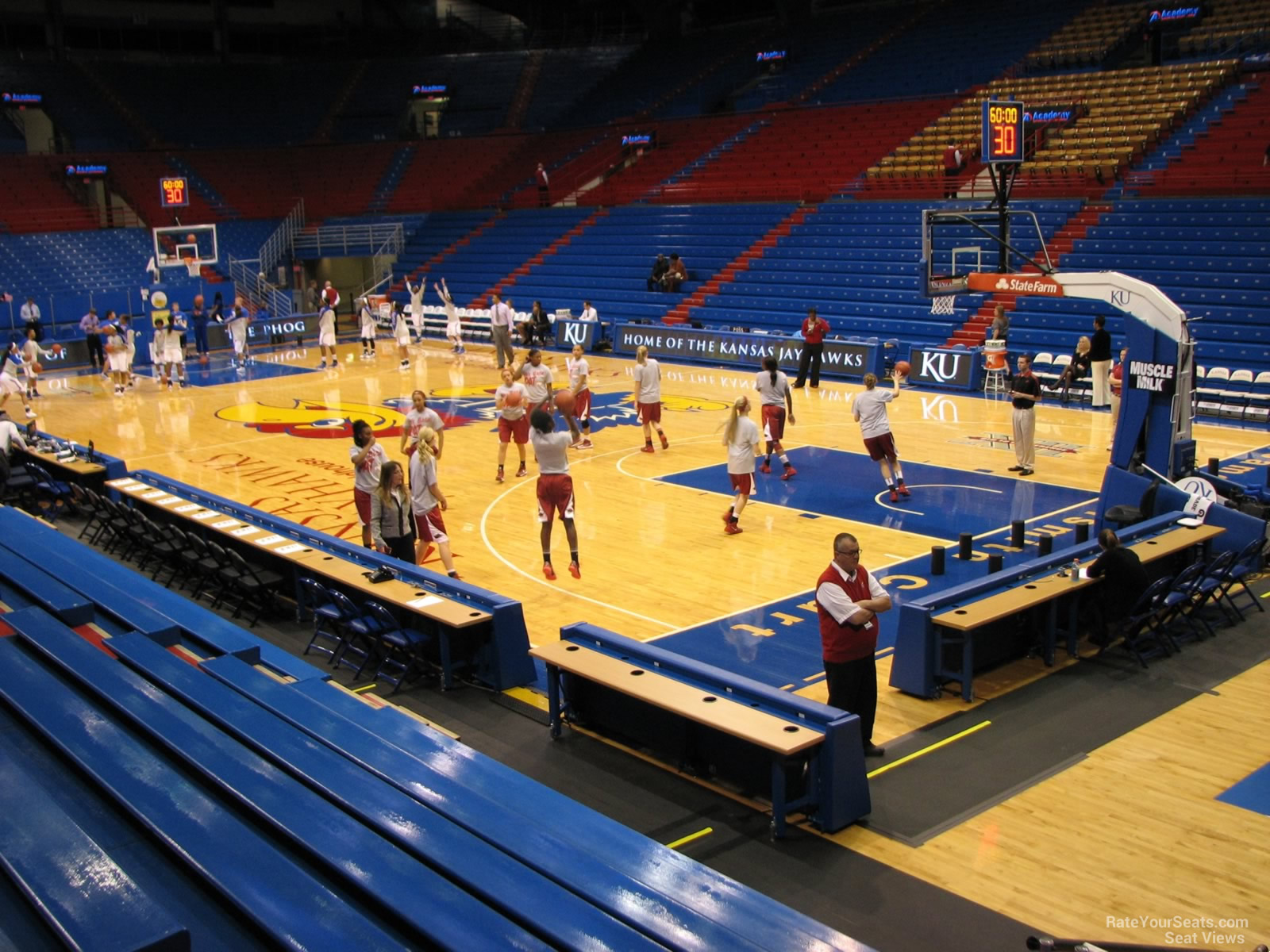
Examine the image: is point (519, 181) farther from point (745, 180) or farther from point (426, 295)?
point (745, 180)

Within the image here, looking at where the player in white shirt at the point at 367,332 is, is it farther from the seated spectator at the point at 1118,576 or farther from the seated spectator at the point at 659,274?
the seated spectator at the point at 1118,576

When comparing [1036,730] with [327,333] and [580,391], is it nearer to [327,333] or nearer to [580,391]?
[580,391]

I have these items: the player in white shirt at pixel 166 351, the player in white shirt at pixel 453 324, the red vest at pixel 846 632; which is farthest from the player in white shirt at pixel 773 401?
the player in white shirt at pixel 453 324

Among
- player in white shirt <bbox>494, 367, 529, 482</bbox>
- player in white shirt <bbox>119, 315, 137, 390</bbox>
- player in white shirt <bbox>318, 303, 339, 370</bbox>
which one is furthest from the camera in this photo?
player in white shirt <bbox>318, 303, 339, 370</bbox>

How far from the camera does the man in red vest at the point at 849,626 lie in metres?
8.20

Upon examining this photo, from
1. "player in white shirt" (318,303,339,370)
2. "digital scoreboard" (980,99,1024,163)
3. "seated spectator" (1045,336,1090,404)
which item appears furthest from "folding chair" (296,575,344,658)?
"player in white shirt" (318,303,339,370)

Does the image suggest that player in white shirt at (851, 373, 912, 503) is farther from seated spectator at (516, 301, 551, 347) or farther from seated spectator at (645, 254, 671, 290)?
seated spectator at (645, 254, 671, 290)

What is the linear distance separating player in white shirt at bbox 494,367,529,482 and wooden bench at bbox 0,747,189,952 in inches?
470

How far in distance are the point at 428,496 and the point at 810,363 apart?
49.1ft

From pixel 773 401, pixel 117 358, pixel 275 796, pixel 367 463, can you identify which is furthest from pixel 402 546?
pixel 117 358

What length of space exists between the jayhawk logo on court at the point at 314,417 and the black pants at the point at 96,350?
834cm

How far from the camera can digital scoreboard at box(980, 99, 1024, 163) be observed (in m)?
17.8

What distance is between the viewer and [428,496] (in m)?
12.4
